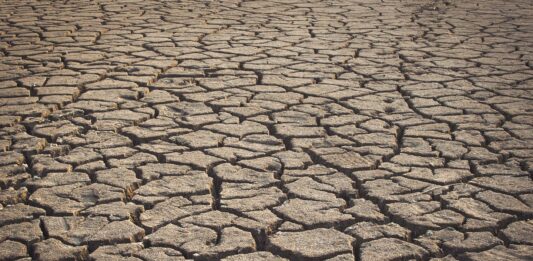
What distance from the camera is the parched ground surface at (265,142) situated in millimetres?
2656

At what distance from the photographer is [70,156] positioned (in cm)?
340

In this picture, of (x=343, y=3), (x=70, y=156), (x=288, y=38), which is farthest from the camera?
(x=343, y=3)

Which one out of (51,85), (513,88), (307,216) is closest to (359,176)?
(307,216)

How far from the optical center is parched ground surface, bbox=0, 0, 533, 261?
2656mm

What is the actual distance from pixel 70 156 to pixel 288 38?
292cm

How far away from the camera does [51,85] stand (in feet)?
14.9

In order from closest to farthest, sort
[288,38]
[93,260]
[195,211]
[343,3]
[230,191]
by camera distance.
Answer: [93,260], [195,211], [230,191], [288,38], [343,3]

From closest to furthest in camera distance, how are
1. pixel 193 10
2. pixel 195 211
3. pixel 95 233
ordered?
pixel 95 233 < pixel 195 211 < pixel 193 10

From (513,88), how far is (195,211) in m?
2.56

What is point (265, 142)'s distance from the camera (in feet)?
11.8

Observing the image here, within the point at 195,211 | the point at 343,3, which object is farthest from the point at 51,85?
the point at 343,3

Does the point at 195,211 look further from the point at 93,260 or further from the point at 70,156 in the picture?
the point at 70,156

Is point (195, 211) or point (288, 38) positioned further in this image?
point (288, 38)

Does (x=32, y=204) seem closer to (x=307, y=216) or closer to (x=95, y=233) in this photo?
(x=95, y=233)
